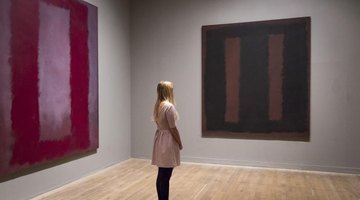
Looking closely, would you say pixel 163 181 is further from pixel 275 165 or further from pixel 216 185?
pixel 275 165

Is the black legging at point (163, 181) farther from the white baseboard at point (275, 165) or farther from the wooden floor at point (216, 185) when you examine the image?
the white baseboard at point (275, 165)

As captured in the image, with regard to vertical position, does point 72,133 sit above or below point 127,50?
below

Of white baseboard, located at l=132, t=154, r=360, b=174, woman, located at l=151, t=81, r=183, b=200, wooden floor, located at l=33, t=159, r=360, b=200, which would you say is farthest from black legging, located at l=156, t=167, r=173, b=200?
white baseboard, located at l=132, t=154, r=360, b=174

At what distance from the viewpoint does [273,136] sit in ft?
15.8

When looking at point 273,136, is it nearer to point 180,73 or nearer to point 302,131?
point 302,131

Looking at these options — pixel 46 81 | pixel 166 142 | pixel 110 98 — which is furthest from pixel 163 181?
pixel 110 98

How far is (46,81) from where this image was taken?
3.57m

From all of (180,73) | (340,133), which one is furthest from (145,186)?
(340,133)

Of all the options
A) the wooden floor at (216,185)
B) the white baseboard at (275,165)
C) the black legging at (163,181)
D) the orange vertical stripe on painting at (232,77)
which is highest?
the orange vertical stripe on painting at (232,77)

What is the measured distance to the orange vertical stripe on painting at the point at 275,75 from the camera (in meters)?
4.75

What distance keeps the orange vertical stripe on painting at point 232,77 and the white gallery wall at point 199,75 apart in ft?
1.16

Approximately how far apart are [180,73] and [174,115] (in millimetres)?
2514

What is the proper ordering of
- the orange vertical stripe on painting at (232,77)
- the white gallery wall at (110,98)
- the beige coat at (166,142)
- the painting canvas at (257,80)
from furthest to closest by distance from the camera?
the orange vertical stripe on painting at (232,77)
the painting canvas at (257,80)
the white gallery wall at (110,98)
the beige coat at (166,142)

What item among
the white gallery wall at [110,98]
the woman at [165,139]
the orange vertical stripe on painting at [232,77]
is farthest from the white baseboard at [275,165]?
the woman at [165,139]
